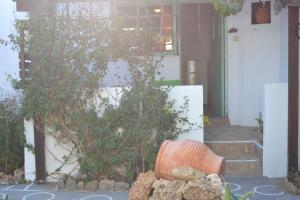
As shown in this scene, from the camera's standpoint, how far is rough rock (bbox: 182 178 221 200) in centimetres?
436

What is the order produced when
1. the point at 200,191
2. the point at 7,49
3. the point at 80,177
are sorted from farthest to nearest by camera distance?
the point at 7,49
the point at 80,177
the point at 200,191

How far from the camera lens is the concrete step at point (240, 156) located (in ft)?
25.3

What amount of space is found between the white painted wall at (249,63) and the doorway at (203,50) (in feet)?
1.28

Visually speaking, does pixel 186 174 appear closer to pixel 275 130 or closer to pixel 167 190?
pixel 167 190

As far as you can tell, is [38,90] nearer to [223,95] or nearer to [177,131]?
[177,131]

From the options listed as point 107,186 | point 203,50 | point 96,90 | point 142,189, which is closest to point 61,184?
point 107,186

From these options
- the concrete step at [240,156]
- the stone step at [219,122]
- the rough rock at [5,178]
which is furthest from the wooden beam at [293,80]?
the rough rock at [5,178]

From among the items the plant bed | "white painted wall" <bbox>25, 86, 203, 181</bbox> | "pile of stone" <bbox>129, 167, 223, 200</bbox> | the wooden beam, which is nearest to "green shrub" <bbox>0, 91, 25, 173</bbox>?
"white painted wall" <bbox>25, 86, 203, 181</bbox>

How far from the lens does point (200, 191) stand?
4.36 m

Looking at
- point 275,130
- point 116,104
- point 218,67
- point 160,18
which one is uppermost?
point 160,18

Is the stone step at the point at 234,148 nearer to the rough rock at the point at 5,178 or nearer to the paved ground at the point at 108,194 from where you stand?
the paved ground at the point at 108,194

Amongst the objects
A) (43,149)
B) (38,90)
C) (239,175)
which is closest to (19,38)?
(38,90)

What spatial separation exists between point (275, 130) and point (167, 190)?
12.1ft

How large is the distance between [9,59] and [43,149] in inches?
118
